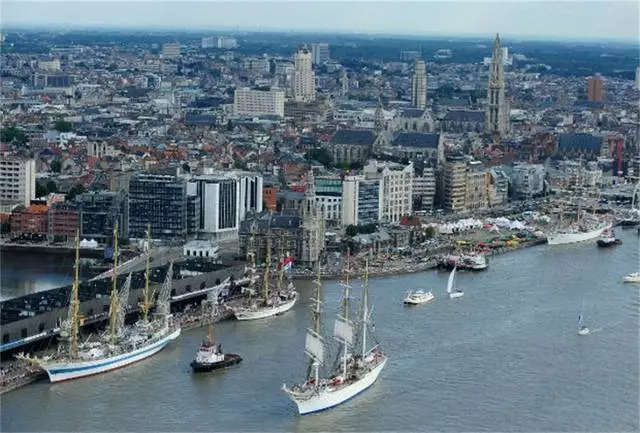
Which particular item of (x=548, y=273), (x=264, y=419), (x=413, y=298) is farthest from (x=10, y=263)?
(x=264, y=419)

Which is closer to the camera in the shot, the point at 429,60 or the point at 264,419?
the point at 264,419

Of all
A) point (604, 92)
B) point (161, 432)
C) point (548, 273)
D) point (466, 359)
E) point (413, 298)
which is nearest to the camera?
point (161, 432)

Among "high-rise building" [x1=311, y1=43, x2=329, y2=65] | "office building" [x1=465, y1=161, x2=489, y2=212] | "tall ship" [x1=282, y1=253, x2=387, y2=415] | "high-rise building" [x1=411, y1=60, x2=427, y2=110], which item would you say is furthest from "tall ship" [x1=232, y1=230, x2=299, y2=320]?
"high-rise building" [x1=311, y1=43, x2=329, y2=65]

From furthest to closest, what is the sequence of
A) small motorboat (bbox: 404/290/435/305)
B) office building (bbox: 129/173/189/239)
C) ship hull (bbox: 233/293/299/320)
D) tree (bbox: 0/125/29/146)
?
tree (bbox: 0/125/29/146), office building (bbox: 129/173/189/239), small motorboat (bbox: 404/290/435/305), ship hull (bbox: 233/293/299/320)

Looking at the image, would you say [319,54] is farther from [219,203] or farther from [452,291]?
[452,291]

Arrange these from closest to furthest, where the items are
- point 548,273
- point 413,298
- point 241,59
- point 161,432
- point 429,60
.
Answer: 1. point 161,432
2. point 413,298
3. point 548,273
4. point 241,59
5. point 429,60

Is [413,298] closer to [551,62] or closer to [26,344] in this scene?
[26,344]

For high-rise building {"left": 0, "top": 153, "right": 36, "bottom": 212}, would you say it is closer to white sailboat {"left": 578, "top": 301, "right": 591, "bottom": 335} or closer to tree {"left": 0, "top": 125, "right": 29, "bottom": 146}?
tree {"left": 0, "top": 125, "right": 29, "bottom": 146}
